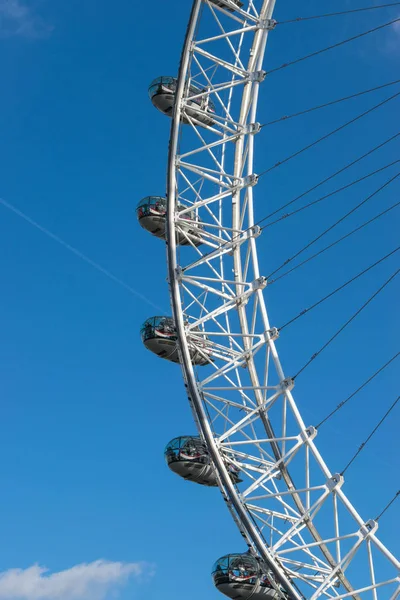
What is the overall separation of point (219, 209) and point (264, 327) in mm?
4668

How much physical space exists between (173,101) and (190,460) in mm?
→ 11166

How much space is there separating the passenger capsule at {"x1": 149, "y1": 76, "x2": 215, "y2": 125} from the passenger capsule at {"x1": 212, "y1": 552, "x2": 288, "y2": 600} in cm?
1335

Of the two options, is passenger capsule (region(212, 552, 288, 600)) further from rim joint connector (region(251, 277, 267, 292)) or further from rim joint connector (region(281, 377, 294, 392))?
rim joint connector (region(251, 277, 267, 292))

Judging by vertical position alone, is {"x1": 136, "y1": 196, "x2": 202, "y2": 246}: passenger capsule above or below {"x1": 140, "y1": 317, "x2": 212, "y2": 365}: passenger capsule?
above

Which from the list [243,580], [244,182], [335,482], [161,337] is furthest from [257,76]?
[243,580]

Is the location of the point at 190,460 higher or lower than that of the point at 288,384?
higher

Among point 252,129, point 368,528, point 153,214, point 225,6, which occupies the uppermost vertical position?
point 225,6

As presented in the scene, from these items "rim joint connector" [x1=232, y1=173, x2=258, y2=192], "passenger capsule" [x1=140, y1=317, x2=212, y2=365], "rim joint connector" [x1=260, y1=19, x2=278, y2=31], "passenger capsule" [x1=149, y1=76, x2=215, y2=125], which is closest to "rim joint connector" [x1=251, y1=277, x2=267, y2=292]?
"passenger capsule" [x1=140, y1=317, x2=212, y2=365]

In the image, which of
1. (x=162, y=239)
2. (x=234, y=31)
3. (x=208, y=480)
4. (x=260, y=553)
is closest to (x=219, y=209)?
(x=162, y=239)

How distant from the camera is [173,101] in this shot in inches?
1315

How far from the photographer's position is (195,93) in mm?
34719

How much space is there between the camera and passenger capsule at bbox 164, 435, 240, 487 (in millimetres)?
30172

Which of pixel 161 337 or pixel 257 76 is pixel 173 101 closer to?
pixel 257 76

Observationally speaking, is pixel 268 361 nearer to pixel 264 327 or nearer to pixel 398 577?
pixel 264 327
